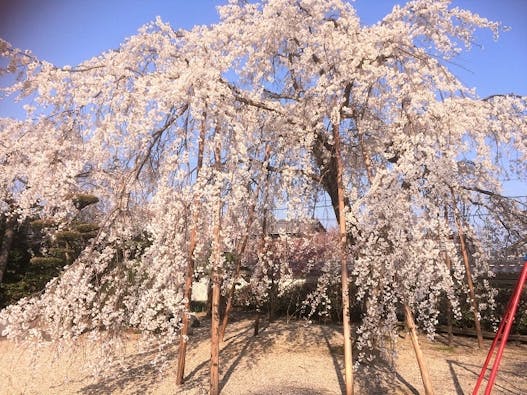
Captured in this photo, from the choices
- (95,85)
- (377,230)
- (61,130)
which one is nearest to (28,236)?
(61,130)

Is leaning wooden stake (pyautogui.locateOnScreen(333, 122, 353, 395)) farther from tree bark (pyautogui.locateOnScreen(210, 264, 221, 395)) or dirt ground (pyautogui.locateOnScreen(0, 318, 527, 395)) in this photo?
tree bark (pyautogui.locateOnScreen(210, 264, 221, 395))

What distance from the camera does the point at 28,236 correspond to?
37.6 ft

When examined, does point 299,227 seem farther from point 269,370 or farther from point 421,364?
point 421,364

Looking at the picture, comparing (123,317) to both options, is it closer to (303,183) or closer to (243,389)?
(243,389)

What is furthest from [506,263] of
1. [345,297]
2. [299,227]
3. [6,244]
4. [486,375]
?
[6,244]

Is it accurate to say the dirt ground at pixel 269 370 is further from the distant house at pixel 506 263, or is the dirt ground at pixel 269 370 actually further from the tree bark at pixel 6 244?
the tree bark at pixel 6 244

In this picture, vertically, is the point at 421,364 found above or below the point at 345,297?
below

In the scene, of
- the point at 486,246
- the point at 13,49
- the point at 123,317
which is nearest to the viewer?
the point at 123,317

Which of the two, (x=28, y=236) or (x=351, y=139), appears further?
(x=28, y=236)

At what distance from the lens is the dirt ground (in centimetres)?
536

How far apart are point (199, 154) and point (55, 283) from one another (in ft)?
7.24

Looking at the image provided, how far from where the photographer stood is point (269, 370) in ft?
20.0

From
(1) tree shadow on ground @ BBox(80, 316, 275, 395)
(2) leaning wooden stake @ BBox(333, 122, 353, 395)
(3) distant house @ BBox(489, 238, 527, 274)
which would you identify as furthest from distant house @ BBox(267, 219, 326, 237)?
(3) distant house @ BBox(489, 238, 527, 274)

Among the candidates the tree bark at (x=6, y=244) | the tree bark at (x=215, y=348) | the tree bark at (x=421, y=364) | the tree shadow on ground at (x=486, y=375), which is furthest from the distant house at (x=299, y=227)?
the tree bark at (x=6, y=244)
